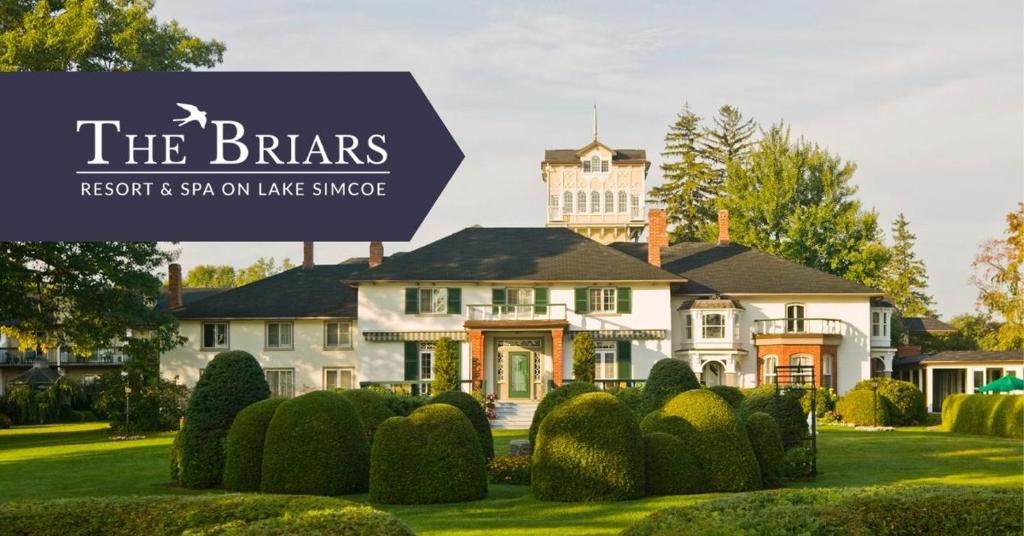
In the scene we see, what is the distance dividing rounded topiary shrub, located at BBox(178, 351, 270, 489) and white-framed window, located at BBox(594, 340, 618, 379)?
91.6 ft

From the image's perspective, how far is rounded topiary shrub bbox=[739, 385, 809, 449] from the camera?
80.0ft

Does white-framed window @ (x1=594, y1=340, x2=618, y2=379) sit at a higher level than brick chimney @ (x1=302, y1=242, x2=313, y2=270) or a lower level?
lower

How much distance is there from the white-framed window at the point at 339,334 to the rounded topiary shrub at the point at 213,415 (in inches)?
1146

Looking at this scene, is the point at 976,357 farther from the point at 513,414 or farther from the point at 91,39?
the point at 91,39

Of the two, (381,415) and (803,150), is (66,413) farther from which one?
(803,150)

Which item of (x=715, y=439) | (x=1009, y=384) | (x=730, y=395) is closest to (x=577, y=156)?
(x=1009, y=384)

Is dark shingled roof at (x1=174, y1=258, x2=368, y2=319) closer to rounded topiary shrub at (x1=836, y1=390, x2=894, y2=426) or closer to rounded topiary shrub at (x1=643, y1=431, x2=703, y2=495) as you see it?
rounded topiary shrub at (x1=836, y1=390, x2=894, y2=426)

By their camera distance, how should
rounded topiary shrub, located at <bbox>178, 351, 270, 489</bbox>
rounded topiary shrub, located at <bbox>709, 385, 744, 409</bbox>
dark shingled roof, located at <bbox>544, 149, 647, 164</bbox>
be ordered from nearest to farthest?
1. rounded topiary shrub, located at <bbox>178, 351, 270, 489</bbox>
2. rounded topiary shrub, located at <bbox>709, 385, 744, 409</bbox>
3. dark shingled roof, located at <bbox>544, 149, 647, 164</bbox>

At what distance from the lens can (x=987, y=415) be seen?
36.4 m

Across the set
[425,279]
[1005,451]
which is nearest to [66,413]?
[425,279]

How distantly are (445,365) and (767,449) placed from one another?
2778cm

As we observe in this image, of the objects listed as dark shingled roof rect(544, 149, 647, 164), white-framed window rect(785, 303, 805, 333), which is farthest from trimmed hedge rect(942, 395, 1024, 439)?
dark shingled roof rect(544, 149, 647, 164)

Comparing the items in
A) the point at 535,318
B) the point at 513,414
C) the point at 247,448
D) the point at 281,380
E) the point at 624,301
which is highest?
the point at 624,301

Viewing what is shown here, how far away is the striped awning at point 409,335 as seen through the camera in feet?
164
